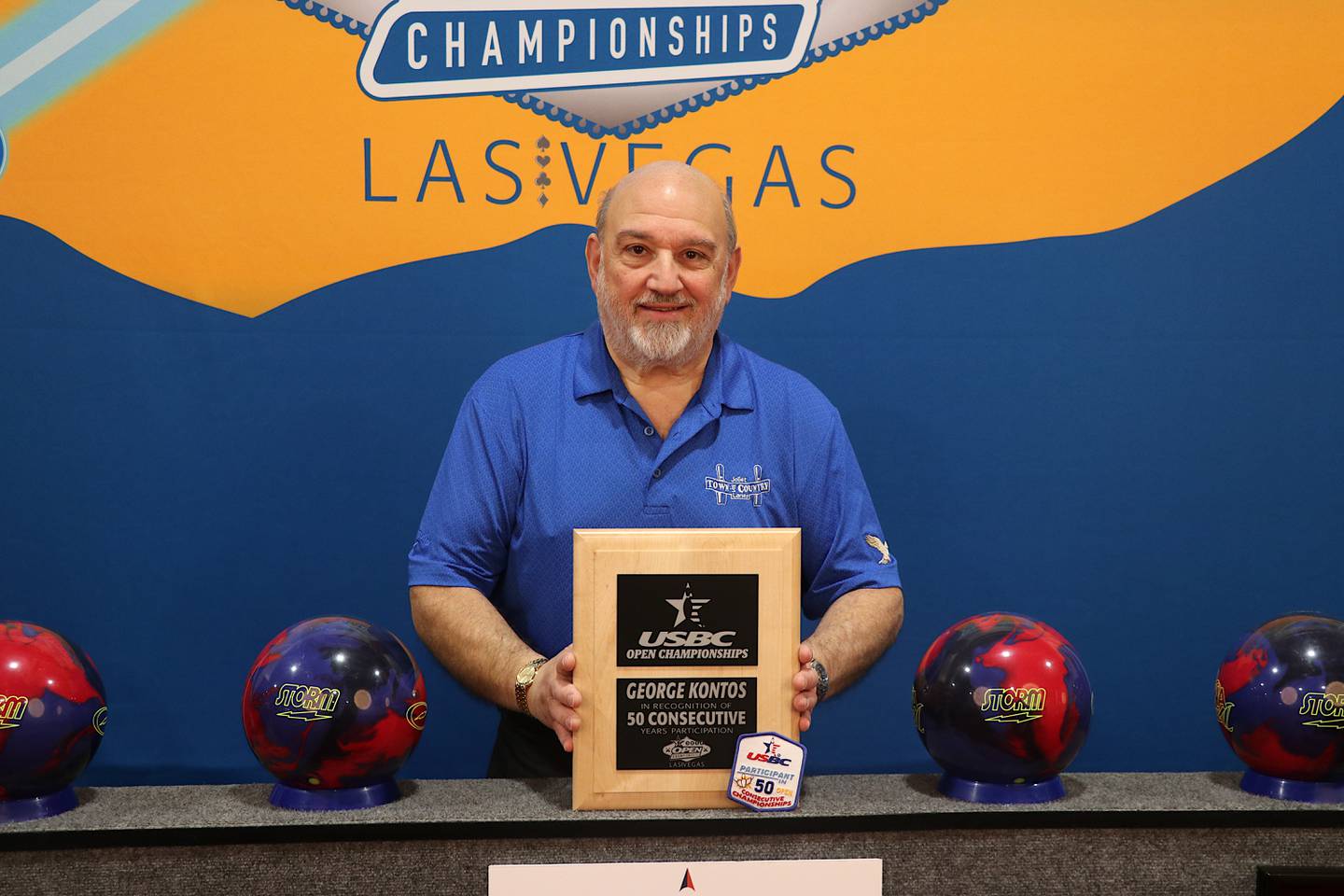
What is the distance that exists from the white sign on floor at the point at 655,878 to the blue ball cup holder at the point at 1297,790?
70 centimetres

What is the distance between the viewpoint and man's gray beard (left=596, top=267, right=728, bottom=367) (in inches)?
92.0

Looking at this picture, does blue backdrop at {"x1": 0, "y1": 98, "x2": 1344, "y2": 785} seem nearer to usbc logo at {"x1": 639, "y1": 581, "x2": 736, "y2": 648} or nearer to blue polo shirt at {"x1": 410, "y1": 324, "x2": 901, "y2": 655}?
blue polo shirt at {"x1": 410, "y1": 324, "x2": 901, "y2": 655}

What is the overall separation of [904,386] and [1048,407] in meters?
0.34

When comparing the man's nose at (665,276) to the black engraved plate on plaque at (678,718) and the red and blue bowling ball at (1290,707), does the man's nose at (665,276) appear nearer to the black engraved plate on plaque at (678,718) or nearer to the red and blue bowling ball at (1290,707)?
the black engraved plate on plaque at (678,718)

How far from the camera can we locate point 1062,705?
178 cm

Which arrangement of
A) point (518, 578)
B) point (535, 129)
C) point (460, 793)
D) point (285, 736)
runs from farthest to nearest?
point (535, 129) < point (518, 578) < point (460, 793) < point (285, 736)

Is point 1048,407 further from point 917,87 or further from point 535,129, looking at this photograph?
point 535,129

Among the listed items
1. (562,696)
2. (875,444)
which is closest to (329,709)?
(562,696)

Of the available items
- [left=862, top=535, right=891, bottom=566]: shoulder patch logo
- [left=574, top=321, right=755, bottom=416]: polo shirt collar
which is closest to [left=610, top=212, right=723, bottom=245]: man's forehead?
[left=574, top=321, right=755, bottom=416]: polo shirt collar

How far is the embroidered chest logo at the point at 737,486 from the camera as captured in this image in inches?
91.7

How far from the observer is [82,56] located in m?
2.84

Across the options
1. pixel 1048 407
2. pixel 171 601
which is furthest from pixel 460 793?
pixel 1048 407

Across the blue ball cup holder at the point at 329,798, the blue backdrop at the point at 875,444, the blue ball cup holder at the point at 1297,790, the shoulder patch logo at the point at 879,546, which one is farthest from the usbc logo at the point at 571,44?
the blue ball cup holder at the point at 1297,790

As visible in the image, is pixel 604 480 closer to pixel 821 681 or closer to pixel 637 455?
pixel 637 455
